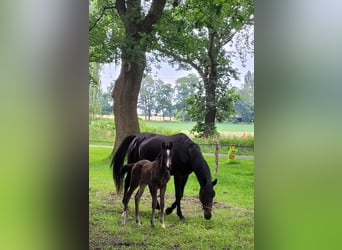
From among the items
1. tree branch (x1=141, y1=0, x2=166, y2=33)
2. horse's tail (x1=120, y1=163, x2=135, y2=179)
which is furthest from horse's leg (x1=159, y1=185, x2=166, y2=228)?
tree branch (x1=141, y1=0, x2=166, y2=33)

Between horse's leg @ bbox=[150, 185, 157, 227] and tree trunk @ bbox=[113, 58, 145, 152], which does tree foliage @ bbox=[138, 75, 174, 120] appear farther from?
horse's leg @ bbox=[150, 185, 157, 227]

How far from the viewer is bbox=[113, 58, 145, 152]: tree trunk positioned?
6.33 feet

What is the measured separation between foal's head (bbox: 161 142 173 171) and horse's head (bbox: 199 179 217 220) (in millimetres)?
235

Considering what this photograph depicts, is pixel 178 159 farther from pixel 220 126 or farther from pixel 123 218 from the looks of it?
pixel 123 218

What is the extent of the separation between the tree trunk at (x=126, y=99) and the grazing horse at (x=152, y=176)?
6.8 inches

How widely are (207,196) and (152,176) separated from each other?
0.32 m

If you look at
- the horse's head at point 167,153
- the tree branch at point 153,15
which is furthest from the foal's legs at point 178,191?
the tree branch at point 153,15

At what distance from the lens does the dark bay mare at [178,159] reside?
1871 millimetres

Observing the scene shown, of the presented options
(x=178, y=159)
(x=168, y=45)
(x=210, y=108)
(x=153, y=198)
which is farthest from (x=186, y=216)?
(x=168, y=45)

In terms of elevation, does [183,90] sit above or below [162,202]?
above

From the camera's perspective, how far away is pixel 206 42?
6.17 ft
